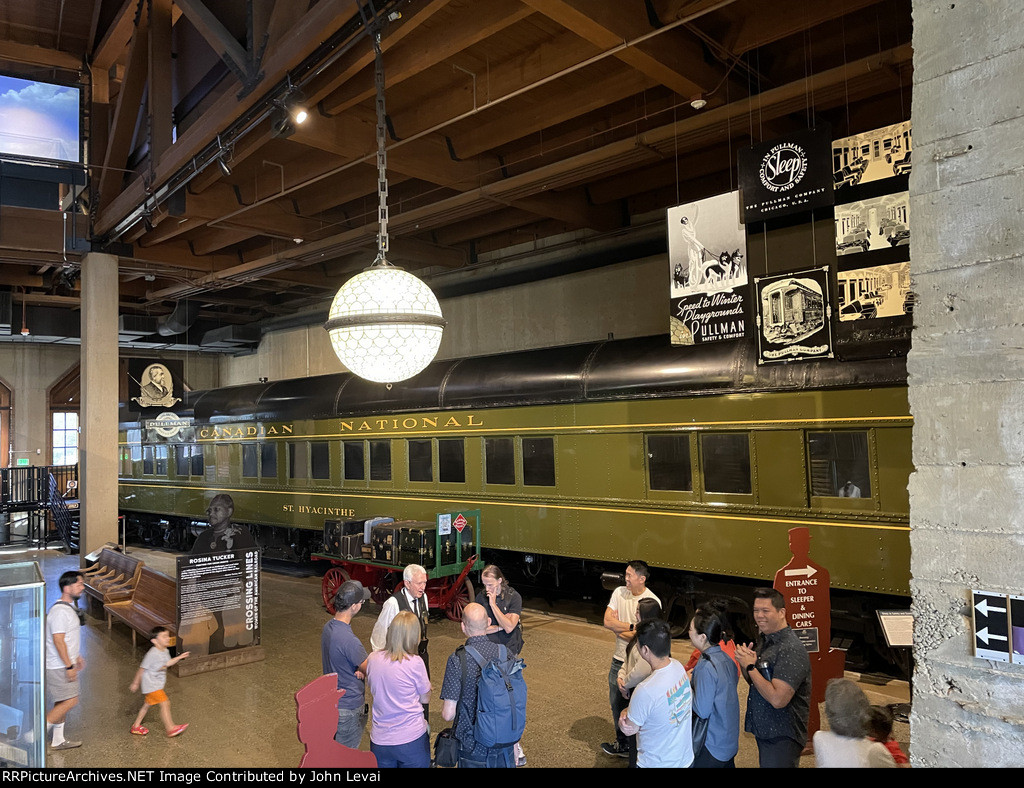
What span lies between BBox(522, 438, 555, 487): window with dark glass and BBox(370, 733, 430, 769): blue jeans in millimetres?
5856

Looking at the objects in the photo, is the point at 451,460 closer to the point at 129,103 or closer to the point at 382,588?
the point at 382,588

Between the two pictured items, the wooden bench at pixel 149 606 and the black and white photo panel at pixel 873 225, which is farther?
the wooden bench at pixel 149 606

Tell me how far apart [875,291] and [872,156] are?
1079mm

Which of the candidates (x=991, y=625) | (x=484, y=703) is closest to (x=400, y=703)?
(x=484, y=703)

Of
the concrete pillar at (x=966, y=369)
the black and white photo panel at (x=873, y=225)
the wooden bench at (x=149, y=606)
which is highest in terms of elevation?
the black and white photo panel at (x=873, y=225)

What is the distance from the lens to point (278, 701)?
6875 mm

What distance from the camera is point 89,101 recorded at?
1088 cm

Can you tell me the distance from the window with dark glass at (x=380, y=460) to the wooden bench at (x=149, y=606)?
12.7 ft

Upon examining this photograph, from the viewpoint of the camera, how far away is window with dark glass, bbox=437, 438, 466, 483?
10.9m

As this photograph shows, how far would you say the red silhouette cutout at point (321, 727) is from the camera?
3547 mm

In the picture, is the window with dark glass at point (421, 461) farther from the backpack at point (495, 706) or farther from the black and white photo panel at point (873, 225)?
the backpack at point (495, 706)

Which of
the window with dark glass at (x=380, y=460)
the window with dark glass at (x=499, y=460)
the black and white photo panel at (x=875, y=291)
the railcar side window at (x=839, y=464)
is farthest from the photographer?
the window with dark glass at (x=380, y=460)

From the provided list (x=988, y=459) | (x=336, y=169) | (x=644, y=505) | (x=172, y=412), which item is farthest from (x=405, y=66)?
(x=172, y=412)

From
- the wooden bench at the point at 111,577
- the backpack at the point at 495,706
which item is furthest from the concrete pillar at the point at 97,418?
the backpack at the point at 495,706
